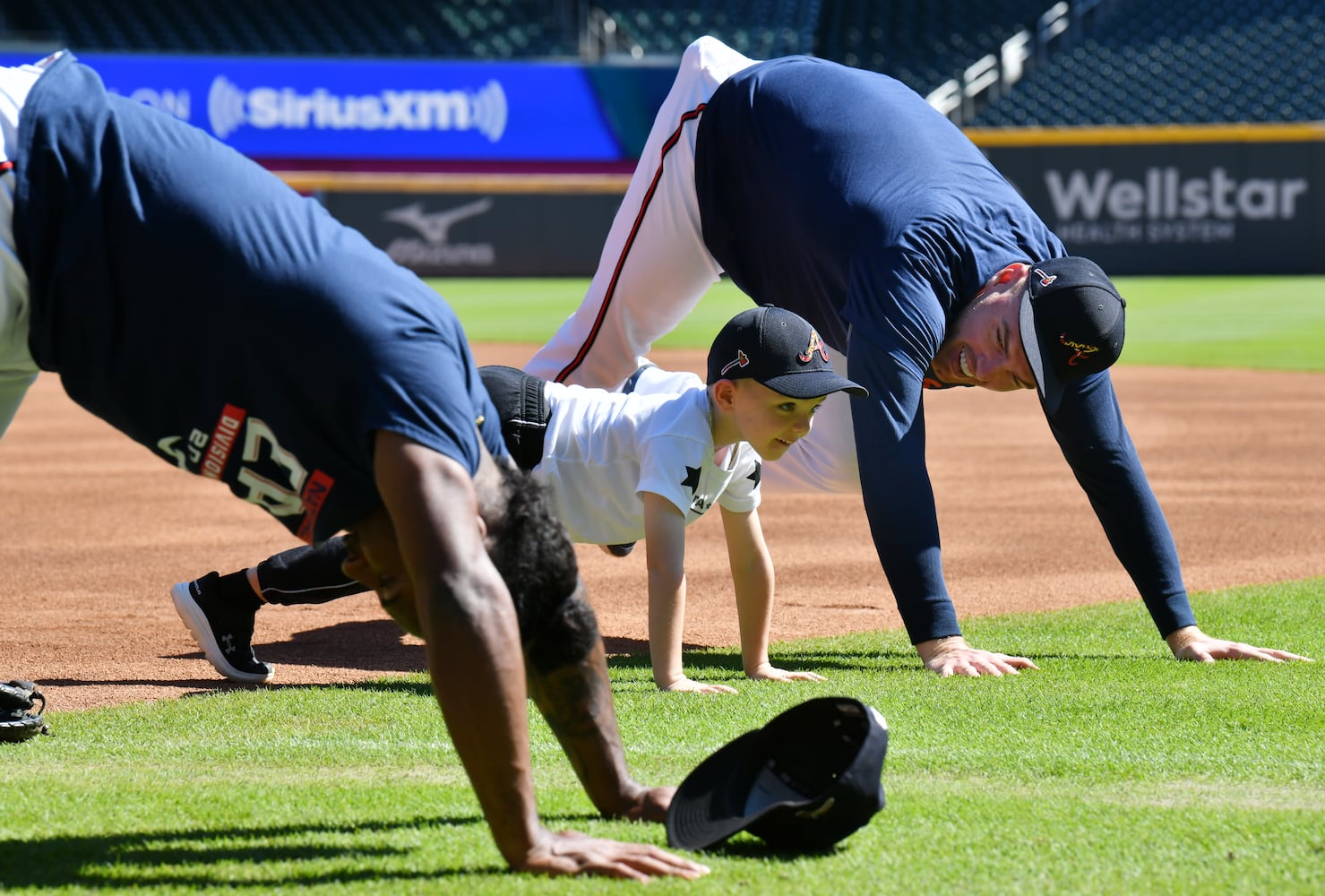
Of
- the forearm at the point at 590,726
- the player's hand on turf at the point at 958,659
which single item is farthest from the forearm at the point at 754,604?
the forearm at the point at 590,726

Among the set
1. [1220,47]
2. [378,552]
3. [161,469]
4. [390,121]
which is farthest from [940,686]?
[1220,47]

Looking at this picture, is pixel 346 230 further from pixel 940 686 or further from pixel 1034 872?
pixel 940 686

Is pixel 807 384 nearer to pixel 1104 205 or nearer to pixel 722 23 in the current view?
pixel 1104 205

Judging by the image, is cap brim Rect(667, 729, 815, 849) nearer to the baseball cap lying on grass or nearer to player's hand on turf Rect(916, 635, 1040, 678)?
the baseball cap lying on grass

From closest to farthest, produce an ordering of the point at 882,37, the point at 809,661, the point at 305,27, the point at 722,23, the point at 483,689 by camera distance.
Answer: the point at 483,689
the point at 809,661
the point at 882,37
the point at 722,23
the point at 305,27

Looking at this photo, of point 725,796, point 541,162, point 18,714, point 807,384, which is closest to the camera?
point 725,796

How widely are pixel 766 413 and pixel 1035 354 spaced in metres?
0.70

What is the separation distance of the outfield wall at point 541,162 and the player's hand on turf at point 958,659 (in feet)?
66.8

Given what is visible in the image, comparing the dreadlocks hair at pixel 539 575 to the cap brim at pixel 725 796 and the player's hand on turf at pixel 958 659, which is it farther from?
the player's hand on turf at pixel 958 659

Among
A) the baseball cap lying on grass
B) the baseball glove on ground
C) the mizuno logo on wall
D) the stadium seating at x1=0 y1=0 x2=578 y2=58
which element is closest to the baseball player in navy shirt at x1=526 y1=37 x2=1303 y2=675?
the baseball cap lying on grass

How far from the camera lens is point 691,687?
381cm

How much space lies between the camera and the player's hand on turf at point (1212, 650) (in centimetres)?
416

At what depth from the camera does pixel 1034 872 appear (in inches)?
95.5

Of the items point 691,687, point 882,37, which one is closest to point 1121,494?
point 691,687
